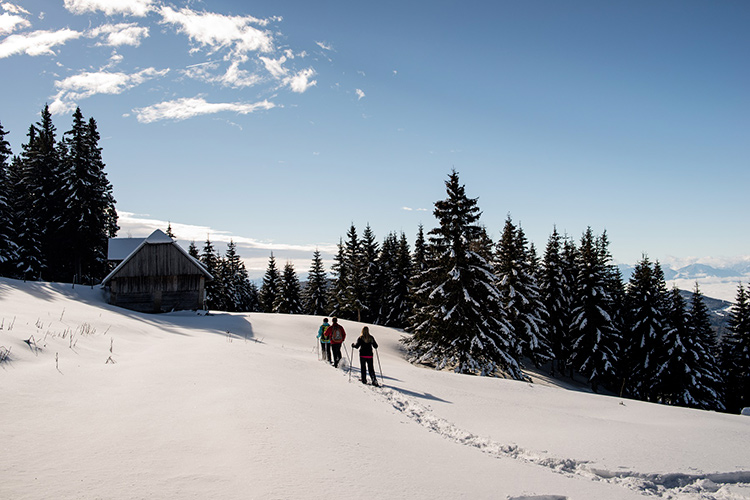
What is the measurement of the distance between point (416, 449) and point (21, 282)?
31.9 meters

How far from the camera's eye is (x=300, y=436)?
662cm

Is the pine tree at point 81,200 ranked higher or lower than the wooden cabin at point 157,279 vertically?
higher

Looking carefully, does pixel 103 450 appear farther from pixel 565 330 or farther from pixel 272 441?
pixel 565 330

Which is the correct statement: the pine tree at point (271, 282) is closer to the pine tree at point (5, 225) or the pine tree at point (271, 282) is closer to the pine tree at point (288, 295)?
the pine tree at point (288, 295)

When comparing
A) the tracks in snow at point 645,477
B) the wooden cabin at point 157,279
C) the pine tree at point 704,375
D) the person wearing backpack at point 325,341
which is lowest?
the pine tree at point 704,375

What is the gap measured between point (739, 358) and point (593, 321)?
15730 millimetres

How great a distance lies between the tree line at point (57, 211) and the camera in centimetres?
3888

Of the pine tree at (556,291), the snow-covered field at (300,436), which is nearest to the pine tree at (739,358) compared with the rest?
the pine tree at (556,291)

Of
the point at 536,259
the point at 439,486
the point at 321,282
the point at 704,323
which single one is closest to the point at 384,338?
the point at 536,259

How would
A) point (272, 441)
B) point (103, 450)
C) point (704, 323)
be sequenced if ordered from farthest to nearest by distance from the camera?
point (704, 323), point (272, 441), point (103, 450)

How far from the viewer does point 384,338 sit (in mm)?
34938

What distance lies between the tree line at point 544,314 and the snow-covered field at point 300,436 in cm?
1302

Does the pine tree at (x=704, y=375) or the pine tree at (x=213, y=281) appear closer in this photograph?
the pine tree at (x=704, y=375)

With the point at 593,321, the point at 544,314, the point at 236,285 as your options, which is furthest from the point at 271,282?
the point at 593,321
